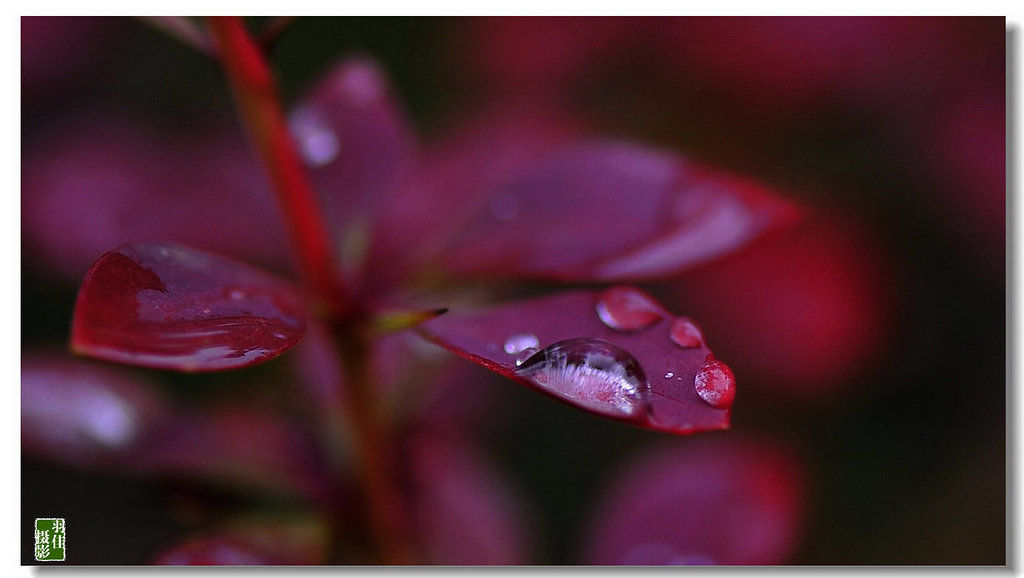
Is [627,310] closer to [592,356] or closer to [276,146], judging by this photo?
[592,356]

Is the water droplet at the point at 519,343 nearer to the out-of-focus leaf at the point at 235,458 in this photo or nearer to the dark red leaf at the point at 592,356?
the dark red leaf at the point at 592,356

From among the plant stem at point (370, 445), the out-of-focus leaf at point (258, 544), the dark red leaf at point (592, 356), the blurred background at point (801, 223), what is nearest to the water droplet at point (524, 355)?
the dark red leaf at point (592, 356)

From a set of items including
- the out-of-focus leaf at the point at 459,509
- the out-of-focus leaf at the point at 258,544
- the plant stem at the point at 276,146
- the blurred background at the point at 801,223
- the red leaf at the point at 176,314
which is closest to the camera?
the red leaf at the point at 176,314

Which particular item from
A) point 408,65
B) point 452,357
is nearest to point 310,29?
point 408,65

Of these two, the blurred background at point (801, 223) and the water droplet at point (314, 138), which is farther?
the blurred background at point (801, 223)

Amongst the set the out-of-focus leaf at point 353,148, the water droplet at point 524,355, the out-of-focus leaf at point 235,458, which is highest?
the out-of-focus leaf at point 353,148
